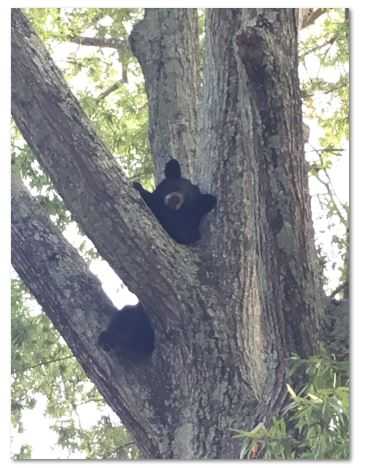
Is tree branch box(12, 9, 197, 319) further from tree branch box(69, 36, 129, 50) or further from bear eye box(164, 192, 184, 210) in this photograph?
tree branch box(69, 36, 129, 50)

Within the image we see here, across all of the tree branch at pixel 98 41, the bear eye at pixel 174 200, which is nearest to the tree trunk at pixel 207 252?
the bear eye at pixel 174 200

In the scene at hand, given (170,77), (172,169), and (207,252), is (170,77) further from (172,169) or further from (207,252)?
(207,252)

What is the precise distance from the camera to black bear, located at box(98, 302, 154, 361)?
283 cm

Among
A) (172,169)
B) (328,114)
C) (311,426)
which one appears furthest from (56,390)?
(328,114)

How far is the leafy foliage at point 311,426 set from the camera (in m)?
2.33

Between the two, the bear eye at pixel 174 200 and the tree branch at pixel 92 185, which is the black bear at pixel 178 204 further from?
the tree branch at pixel 92 185

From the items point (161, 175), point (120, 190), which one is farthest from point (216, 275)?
point (161, 175)

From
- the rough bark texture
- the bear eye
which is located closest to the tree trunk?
the bear eye

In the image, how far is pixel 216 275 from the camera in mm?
2883

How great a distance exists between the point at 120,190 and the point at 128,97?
946 millimetres

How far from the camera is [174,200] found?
317cm

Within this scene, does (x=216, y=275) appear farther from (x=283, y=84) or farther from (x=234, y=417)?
(x=283, y=84)

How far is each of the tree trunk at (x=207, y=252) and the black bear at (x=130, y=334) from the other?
0.12 feet

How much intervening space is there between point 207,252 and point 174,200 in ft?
1.09
